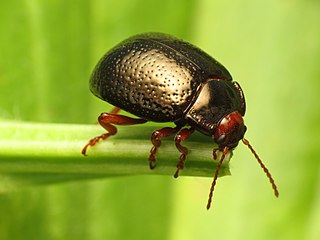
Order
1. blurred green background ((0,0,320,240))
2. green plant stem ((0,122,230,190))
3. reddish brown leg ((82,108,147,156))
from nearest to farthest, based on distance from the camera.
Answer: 1. green plant stem ((0,122,230,190))
2. reddish brown leg ((82,108,147,156))
3. blurred green background ((0,0,320,240))

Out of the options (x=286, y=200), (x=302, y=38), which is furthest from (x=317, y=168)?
(x=302, y=38)

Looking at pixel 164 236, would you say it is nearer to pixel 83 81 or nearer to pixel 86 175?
pixel 83 81

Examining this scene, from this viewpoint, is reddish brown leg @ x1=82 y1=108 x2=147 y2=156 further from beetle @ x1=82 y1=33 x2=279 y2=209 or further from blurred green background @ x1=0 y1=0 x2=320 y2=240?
blurred green background @ x1=0 y1=0 x2=320 y2=240

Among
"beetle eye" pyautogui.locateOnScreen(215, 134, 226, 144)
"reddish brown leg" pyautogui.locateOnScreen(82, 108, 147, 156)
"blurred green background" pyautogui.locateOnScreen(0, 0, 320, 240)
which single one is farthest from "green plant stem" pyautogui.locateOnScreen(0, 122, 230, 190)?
"blurred green background" pyautogui.locateOnScreen(0, 0, 320, 240)

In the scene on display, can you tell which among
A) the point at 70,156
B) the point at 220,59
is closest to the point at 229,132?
the point at 70,156

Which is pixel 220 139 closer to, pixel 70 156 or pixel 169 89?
pixel 169 89

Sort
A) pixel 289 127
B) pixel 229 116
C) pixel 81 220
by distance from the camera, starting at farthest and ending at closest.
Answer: pixel 289 127 < pixel 81 220 < pixel 229 116

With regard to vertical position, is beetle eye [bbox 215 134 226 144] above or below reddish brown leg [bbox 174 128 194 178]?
below
